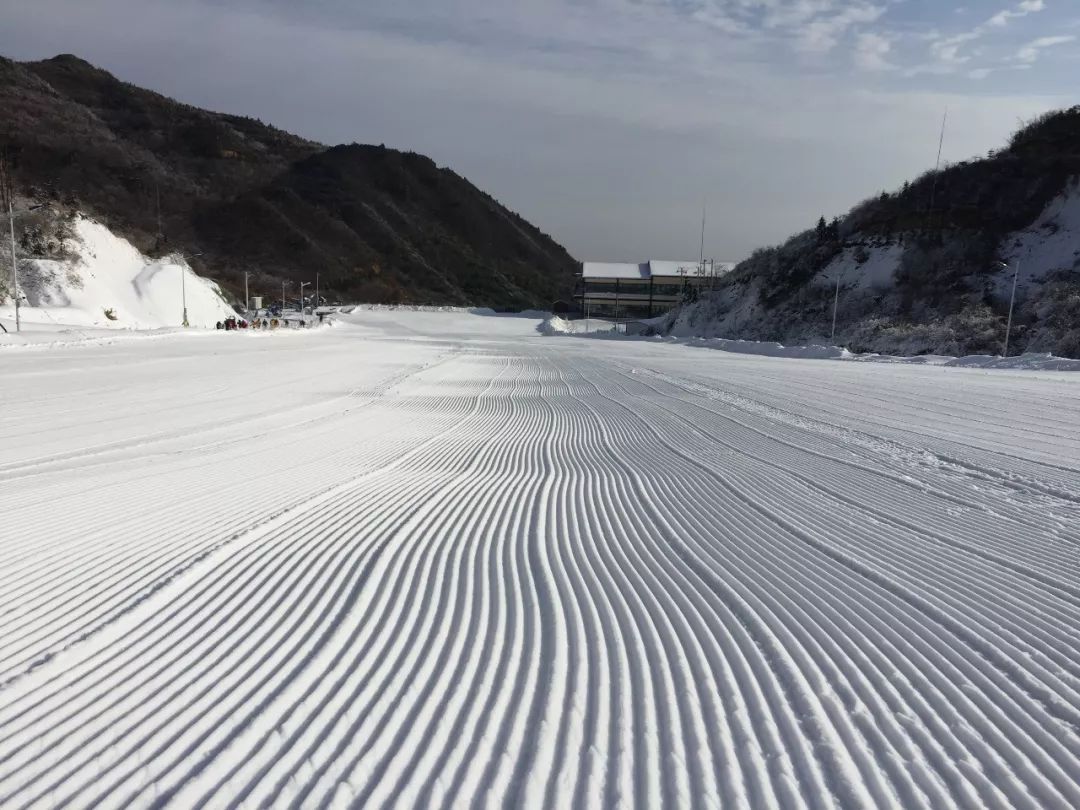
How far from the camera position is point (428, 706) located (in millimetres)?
3461

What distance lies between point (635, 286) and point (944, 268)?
46430mm

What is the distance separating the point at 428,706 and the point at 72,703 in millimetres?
1718

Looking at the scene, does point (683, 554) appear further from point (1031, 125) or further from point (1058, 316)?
point (1031, 125)

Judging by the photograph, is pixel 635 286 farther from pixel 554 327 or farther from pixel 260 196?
pixel 260 196

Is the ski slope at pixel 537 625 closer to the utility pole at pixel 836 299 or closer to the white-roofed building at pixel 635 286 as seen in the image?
the utility pole at pixel 836 299

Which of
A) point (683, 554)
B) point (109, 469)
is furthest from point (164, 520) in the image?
point (683, 554)

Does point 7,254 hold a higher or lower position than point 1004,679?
higher

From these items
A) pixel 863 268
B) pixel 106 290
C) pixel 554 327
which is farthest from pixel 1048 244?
pixel 106 290

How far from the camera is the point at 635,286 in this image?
301 ft

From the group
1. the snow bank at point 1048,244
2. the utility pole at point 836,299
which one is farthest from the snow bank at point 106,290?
the snow bank at point 1048,244

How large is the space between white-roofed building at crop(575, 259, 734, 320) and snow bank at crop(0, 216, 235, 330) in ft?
152

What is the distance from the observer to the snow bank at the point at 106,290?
43.3 meters

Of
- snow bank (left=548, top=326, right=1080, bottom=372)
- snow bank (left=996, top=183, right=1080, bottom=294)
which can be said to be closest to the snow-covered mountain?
snow bank (left=996, top=183, right=1080, bottom=294)

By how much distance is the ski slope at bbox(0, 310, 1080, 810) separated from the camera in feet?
9.80
